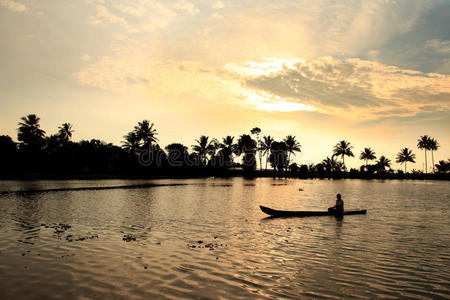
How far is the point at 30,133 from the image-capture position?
88812mm

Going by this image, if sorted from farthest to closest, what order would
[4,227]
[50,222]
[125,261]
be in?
[50,222], [4,227], [125,261]

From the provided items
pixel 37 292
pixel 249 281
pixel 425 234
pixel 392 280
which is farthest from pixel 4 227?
pixel 425 234

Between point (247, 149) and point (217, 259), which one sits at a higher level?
point (247, 149)

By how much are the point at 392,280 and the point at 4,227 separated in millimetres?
17975

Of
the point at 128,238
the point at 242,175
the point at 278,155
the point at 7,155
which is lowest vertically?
the point at 128,238

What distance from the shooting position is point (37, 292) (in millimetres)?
7789

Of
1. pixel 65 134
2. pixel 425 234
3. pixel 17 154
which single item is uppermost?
pixel 65 134

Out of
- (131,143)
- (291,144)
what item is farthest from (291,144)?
(131,143)

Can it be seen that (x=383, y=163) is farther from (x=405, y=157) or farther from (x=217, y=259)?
(x=217, y=259)

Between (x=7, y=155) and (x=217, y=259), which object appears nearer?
(x=217, y=259)

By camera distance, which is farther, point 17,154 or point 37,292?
point 17,154

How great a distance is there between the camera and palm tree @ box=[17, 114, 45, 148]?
3479 inches

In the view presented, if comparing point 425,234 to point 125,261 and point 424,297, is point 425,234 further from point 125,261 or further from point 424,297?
point 125,261
